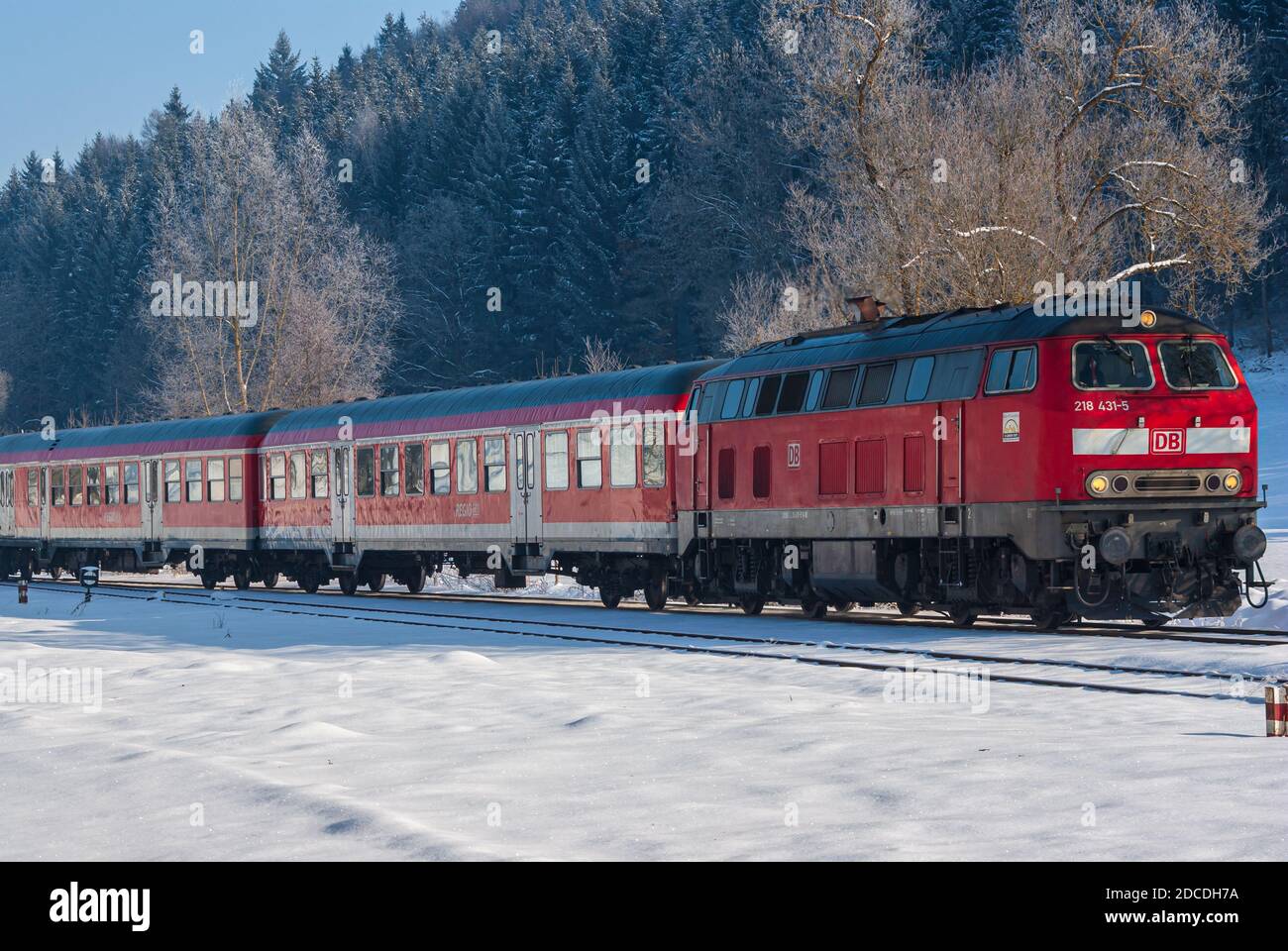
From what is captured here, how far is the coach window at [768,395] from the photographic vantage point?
24.3 metres

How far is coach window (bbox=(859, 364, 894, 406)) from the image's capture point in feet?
72.5

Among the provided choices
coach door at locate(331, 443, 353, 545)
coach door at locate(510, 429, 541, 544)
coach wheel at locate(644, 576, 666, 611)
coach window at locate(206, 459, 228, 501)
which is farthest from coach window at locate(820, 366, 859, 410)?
coach window at locate(206, 459, 228, 501)

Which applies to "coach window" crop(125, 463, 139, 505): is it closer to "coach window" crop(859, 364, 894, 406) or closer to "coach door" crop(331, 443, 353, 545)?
"coach door" crop(331, 443, 353, 545)

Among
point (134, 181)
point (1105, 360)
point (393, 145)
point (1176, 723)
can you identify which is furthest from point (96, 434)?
point (134, 181)

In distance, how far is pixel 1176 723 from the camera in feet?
40.4

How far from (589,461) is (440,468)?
4.78 m

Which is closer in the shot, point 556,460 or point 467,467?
point 556,460

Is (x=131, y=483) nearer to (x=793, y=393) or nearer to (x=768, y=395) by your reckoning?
(x=768, y=395)

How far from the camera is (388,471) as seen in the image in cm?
3331

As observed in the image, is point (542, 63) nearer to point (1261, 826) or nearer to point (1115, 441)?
point (1115, 441)

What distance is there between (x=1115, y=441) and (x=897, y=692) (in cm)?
646

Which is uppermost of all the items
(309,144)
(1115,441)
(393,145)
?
(393,145)

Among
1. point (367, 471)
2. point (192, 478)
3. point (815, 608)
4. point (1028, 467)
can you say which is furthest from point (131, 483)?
point (1028, 467)

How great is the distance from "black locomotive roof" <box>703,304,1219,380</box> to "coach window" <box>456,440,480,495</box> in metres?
6.52
